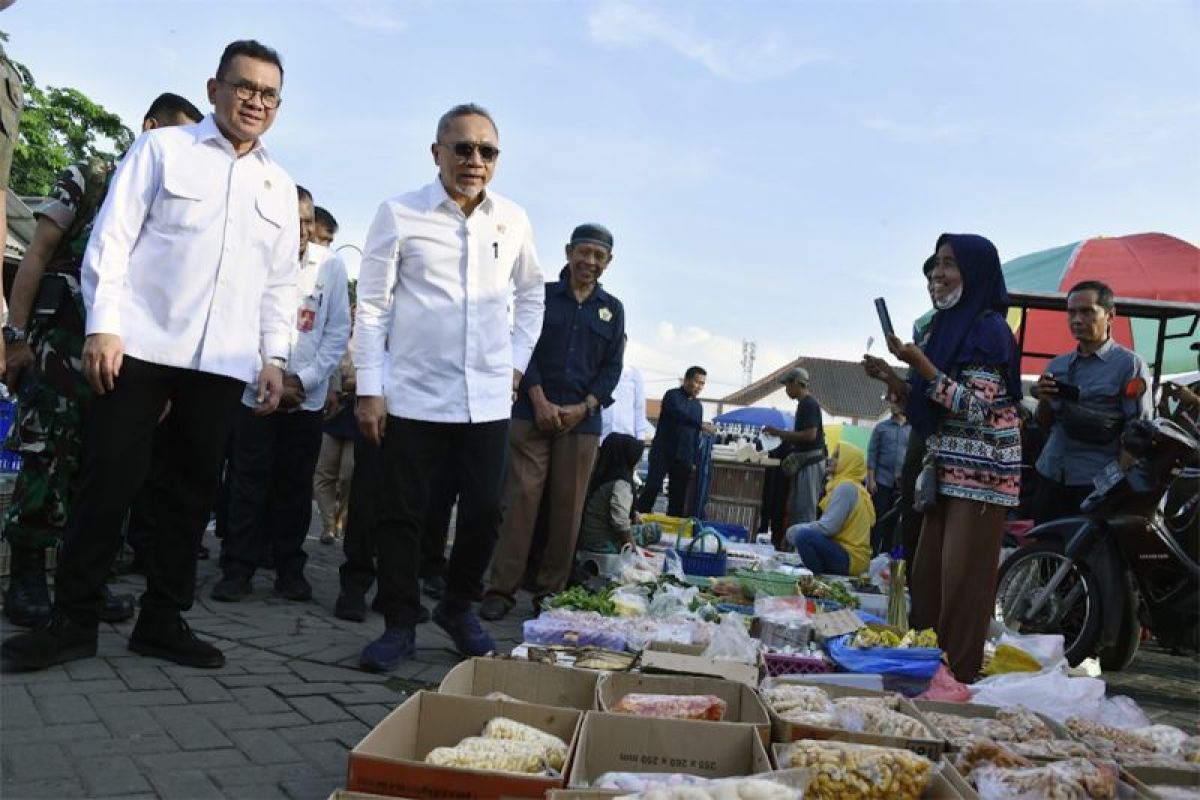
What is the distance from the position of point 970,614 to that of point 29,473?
3893 mm

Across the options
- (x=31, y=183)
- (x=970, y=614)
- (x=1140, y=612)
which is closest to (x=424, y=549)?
(x=970, y=614)

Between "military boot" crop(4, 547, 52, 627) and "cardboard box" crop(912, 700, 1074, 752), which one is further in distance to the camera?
"military boot" crop(4, 547, 52, 627)

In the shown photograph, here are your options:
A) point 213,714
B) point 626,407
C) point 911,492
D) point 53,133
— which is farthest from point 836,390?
point 213,714

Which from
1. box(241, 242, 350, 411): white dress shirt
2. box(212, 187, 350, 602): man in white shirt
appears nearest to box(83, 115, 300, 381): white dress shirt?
box(212, 187, 350, 602): man in white shirt

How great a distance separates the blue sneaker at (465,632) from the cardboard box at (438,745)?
1.66m

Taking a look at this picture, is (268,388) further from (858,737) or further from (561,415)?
(858,737)

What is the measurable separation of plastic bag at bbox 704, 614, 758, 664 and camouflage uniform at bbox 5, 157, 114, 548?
2592 mm

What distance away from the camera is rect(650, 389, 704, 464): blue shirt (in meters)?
11.5

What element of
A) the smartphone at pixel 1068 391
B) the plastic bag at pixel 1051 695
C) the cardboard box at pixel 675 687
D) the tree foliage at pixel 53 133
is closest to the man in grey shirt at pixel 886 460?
the smartphone at pixel 1068 391

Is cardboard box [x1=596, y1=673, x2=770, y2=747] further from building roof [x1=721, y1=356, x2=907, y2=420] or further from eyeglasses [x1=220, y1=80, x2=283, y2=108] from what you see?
building roof [x1=721, y1=356, x2=907, y2=420]

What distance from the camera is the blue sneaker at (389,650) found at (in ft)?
12.1

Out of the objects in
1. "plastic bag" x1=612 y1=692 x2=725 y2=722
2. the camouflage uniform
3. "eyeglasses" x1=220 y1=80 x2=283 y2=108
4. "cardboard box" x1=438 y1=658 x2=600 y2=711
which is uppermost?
"eyeglasses" x1=220 y1=80 x2=283 y2=108

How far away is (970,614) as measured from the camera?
4.11 metres

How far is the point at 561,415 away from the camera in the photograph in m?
5.66
